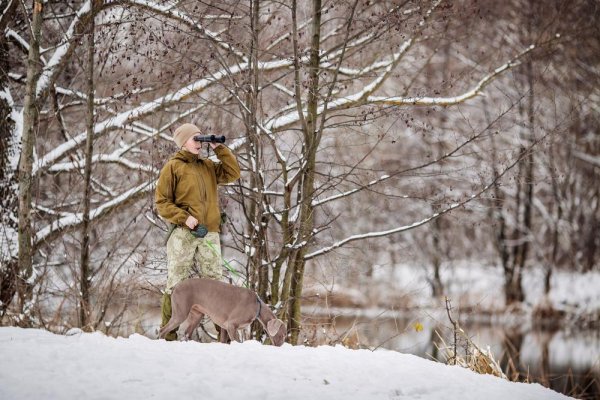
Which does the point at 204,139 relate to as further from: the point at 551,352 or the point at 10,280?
the point at 551,352

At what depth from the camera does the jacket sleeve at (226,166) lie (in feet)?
17.7

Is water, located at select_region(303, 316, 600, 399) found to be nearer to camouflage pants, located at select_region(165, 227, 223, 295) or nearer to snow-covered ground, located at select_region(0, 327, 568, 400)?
camouflage pants, located at select_region(165, 227, 223, 295)

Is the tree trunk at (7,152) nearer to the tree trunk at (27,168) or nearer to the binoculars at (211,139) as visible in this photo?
the tree trunk at (27,168)

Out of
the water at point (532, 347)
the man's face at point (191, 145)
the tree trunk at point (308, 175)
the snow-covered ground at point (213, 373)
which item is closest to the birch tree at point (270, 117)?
the tree trunk at point (308, 175)

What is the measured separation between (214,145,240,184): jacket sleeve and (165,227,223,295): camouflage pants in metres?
0.49

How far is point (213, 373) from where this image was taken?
360 centimetres

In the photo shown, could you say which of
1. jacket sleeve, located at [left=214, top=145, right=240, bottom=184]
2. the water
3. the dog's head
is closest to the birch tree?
jacket sleeve, located at [left=214, top=145, right=240, bottom=184]

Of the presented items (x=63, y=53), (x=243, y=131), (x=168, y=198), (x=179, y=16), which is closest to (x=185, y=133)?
(x=168, y=198)

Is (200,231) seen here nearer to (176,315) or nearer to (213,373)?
(176,315)

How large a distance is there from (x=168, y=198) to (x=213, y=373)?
6.26 feet

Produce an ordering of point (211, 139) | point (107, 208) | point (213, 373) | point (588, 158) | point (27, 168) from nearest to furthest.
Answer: point (213, 373)
point (211, 139)
point (27, 168)
point (107, 208)
point (588, 158)

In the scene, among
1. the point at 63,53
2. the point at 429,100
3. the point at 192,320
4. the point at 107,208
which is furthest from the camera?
the point at 63,53

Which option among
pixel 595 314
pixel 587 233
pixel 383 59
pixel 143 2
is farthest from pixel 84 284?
pixel 587 233

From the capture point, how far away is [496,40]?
745 inches
